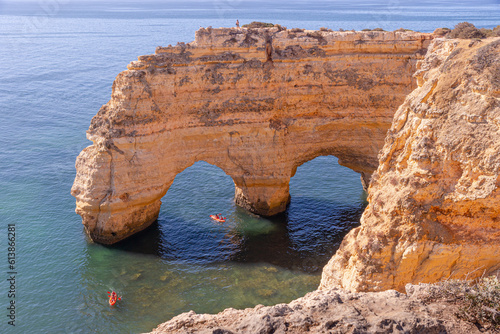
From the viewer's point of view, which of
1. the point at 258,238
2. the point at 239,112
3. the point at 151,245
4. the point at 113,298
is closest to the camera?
the point at 113,298

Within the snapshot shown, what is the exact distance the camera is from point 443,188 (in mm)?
14117

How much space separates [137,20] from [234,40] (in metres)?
116

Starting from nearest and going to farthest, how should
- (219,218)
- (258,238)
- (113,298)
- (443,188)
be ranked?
(443,188) → (113,298) → (258,238) → (219,218)

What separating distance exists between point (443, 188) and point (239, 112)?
16.9 m

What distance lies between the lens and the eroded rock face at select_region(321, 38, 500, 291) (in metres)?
13.5

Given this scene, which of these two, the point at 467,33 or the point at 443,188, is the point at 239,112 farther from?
the point at 443,188

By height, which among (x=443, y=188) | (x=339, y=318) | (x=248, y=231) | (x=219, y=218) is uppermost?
(x=443, y=188)

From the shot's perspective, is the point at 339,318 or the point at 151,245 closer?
the point at 339,318

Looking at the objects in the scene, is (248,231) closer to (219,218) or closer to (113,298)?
(219,218)

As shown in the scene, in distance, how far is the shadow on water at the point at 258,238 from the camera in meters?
27.0

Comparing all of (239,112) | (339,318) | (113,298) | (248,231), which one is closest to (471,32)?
(239,112)

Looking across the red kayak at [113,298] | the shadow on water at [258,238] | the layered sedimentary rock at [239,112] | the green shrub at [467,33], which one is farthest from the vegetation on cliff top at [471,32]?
the red kayak at [113,298]

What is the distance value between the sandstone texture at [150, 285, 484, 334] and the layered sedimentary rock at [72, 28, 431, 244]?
1880cm

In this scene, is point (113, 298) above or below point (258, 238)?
below
